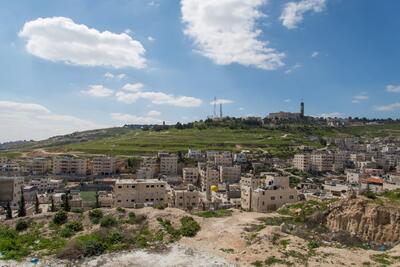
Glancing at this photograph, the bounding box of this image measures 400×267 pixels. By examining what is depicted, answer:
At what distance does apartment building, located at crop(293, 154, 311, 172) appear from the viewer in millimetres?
92438

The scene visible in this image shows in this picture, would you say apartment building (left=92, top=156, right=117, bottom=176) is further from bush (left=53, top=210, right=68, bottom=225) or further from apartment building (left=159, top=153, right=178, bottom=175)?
bush (left=53, top=210, right=68, bottom=225)

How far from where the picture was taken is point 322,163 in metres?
94.1

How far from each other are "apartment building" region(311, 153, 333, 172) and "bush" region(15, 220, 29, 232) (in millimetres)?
76800

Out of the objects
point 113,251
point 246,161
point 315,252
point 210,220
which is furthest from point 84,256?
point 246,161

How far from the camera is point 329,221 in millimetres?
34562

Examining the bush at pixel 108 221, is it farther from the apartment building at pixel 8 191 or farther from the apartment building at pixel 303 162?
the apartment building at pixel 303 162

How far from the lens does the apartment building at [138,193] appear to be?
44906 millimetres

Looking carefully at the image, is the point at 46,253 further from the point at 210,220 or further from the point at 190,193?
the point at 190,193

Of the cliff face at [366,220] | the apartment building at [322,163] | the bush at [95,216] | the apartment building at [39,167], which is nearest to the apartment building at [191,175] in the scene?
the apartment building at [322,163]

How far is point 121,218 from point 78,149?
89.1 meters

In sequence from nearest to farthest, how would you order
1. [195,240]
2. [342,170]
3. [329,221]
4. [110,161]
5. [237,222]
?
[195,240] → [237,222] → [329,221] → [110,161] → [342,170]

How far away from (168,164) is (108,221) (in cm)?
5719

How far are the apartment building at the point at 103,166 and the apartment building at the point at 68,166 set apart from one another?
145 inches

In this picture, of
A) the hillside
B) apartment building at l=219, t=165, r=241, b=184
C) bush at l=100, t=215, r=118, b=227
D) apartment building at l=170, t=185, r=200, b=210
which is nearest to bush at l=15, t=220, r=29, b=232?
bush at l=100, t=215, r=118, b=227
